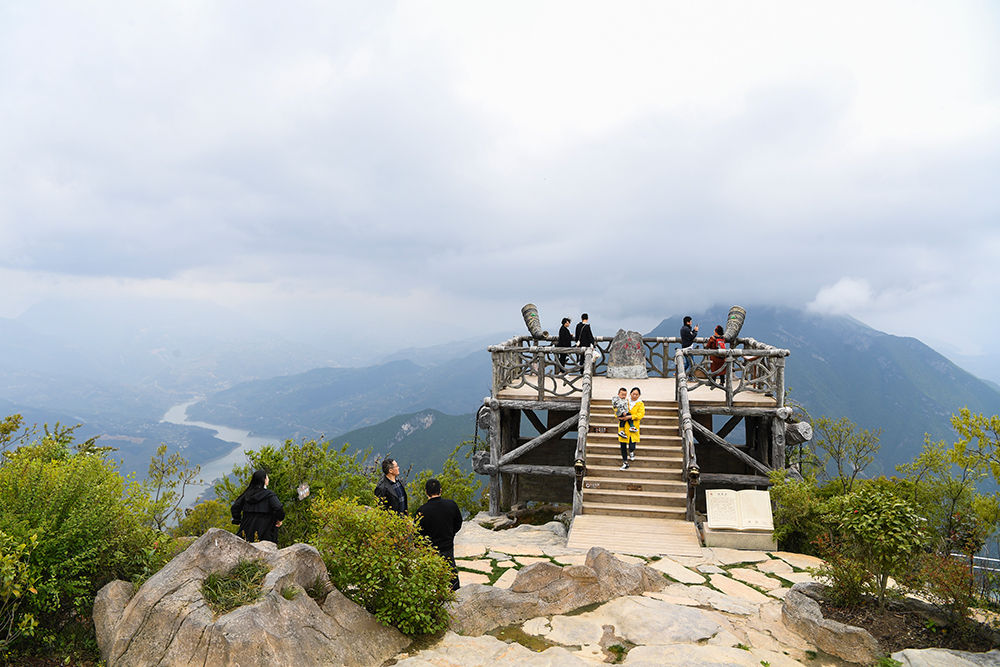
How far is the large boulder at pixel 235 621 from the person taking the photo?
4012 mm

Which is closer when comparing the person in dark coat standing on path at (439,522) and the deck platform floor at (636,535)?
the person in dark coat standing on path at (439,522)

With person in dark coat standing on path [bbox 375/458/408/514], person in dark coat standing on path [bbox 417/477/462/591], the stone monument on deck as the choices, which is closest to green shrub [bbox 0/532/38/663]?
person in dark coat standing on path [bbox 375/458/408/514]

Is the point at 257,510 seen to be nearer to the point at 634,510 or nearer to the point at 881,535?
the point at 881,535

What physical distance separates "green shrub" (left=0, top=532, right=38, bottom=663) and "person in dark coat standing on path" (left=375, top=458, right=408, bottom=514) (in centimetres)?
313

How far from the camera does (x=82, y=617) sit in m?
4.50

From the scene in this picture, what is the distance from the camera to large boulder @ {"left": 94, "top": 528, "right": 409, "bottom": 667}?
4.01 m

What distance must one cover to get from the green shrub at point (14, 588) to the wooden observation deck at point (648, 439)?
7383 millimetres

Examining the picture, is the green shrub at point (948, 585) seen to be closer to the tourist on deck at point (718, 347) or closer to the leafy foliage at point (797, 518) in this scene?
the leafy foliage at point (797, 518)

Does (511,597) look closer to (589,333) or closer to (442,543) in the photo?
(442,543)

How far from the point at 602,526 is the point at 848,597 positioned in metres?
4.58

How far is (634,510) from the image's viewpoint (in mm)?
10453

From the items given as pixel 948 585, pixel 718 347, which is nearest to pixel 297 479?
pixel 948 585

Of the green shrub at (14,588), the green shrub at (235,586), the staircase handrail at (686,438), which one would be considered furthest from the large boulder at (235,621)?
the staircase handrail at (686,438)

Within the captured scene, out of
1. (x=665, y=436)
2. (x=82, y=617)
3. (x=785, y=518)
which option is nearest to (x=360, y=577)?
(x=82, y=617)
